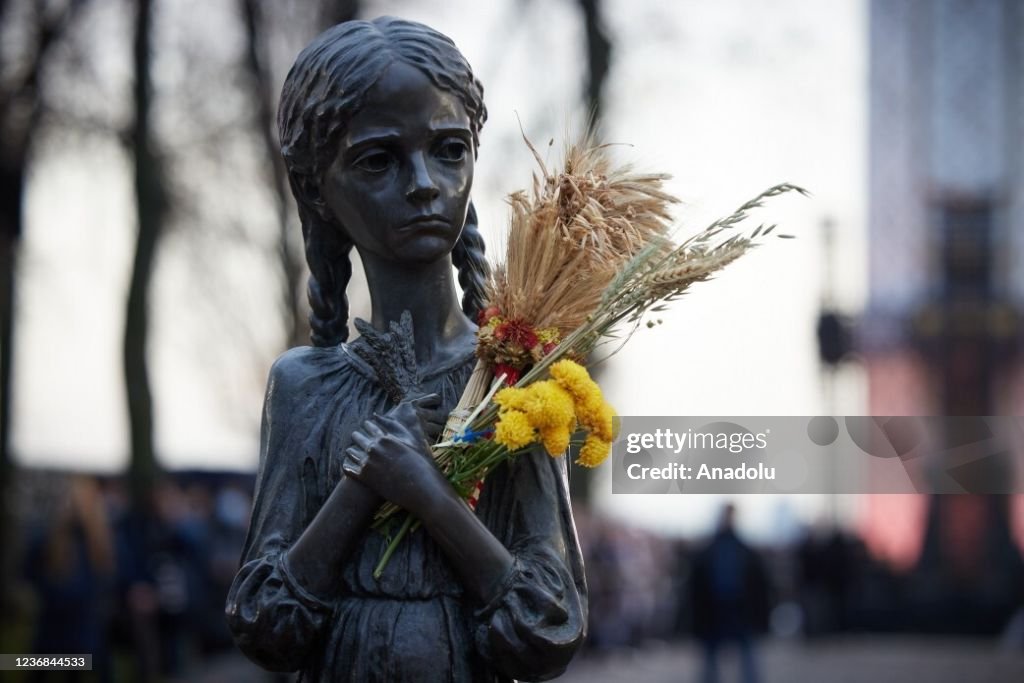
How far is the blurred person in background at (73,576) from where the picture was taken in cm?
1231

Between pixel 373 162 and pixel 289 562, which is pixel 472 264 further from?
pixel 289 562

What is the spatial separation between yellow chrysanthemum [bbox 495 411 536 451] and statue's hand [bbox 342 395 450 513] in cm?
18

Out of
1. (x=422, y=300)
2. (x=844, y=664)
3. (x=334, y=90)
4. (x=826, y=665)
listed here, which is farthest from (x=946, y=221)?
(x=334, y=90)

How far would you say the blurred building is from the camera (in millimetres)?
24984

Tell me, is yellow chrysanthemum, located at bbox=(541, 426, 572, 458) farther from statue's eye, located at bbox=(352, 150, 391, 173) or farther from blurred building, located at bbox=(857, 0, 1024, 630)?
blurred building, located at bbox=(857, 0, 1024, 630)

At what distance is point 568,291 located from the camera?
3.79 m

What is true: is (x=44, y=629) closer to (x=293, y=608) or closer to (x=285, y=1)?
(x=293, y=608)

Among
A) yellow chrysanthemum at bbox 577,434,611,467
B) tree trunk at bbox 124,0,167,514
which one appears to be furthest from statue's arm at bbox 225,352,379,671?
tree trunk at bbox 124,0,167,514

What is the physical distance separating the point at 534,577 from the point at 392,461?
1.38 feet

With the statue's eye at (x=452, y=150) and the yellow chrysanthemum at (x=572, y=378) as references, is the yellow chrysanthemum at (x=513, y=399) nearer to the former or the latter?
the yellow chrysanthemum at (x=572, y=378)

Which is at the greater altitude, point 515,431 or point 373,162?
point 373,162

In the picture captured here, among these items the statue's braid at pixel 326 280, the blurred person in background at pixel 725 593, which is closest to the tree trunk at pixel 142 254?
the blurred person in background at pixel 725 593

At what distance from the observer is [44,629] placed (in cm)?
1233

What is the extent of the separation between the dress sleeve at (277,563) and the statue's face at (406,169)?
1.53 ft
